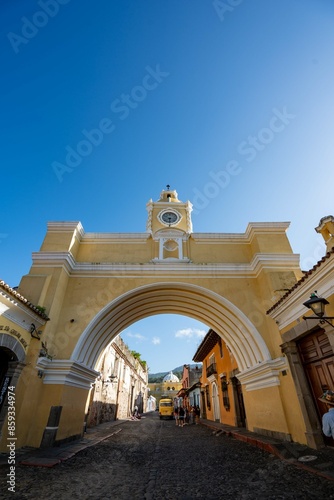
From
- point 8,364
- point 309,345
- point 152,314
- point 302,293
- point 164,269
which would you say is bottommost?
point 8,364

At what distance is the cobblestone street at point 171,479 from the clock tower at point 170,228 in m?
6.50

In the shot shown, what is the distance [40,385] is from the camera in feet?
25.5

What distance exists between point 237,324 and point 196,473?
5713 millimetres

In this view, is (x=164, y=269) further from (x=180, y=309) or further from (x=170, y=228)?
(x=180, y=309)

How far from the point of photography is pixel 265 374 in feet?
26.4

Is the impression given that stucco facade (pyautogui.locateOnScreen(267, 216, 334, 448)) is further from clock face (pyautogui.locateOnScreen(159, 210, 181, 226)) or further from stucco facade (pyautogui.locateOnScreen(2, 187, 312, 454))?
clock face (pyautogui.locateOnScreen(159, 210, 181, 226))

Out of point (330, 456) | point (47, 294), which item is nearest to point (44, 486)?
point (330, 456)

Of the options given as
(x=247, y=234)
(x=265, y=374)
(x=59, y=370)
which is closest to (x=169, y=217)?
(x=247, y=234)

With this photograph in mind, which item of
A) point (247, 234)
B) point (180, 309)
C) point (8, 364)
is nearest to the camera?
point (8, 364)

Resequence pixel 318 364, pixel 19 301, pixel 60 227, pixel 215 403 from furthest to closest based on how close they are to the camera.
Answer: pixel 215 403 → pixel 60 227 → pixel 19 301 → pixel 318 364

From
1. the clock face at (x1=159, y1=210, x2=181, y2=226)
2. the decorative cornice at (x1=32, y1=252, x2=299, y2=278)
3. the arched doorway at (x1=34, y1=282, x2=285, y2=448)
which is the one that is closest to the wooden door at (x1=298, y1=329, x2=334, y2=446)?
the arched doorway at (x1=34, y1=282, x2=285, y2=448)

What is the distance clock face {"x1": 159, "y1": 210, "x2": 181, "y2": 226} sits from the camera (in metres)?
12.3

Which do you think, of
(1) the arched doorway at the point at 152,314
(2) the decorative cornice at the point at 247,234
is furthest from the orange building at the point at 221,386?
(2) the decorative cornice at the point at 247,234

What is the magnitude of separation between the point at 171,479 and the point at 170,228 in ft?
28.3
